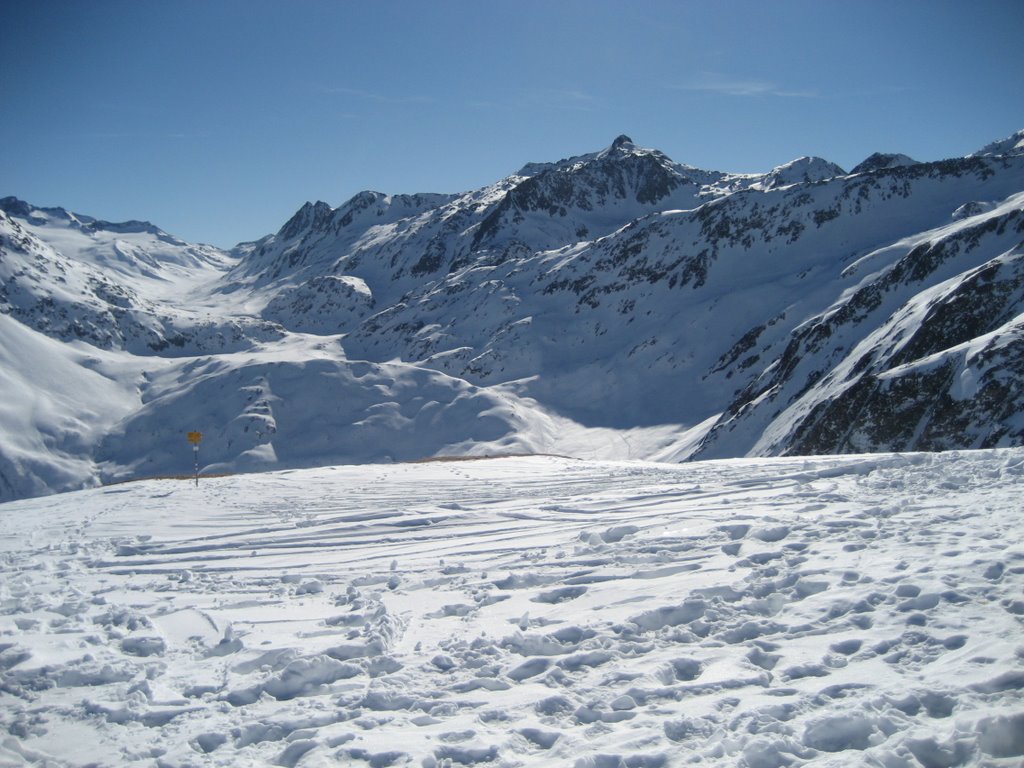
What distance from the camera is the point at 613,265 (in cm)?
9744

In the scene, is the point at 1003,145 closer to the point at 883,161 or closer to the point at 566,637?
the point at 883,161

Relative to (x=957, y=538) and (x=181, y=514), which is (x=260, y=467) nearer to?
(x=181, y=514)

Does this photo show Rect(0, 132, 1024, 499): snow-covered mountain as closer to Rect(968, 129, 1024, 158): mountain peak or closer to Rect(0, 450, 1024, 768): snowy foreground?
Rect(968, 129, 1024, 158): mountain peak

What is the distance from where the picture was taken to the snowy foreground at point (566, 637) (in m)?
4.98

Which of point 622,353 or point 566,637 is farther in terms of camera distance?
point 622,353

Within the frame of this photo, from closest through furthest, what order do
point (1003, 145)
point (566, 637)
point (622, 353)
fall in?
point (566, 637)
point (622, 353)
point (1003, 145)

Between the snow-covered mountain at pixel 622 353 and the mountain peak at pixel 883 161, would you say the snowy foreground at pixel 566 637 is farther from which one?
the mountain peak at pixel 883 161

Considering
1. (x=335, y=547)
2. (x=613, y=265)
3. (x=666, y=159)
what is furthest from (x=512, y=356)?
(x=666, y=159)

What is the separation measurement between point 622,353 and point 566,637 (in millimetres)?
76451

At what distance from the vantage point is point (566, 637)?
22.1 ft

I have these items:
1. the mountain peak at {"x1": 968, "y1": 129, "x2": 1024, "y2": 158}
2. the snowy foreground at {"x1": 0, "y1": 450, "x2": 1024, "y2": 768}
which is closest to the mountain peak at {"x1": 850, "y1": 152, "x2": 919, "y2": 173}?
the mountain peak at {"x1": 968, "y1": 129, "x2": 1024, "y2": 158}

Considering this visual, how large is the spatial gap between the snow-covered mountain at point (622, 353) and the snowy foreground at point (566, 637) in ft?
54.3

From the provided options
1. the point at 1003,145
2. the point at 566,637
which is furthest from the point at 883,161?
the point at 566,637

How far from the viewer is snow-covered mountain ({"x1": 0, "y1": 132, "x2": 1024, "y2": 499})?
31.7 m
